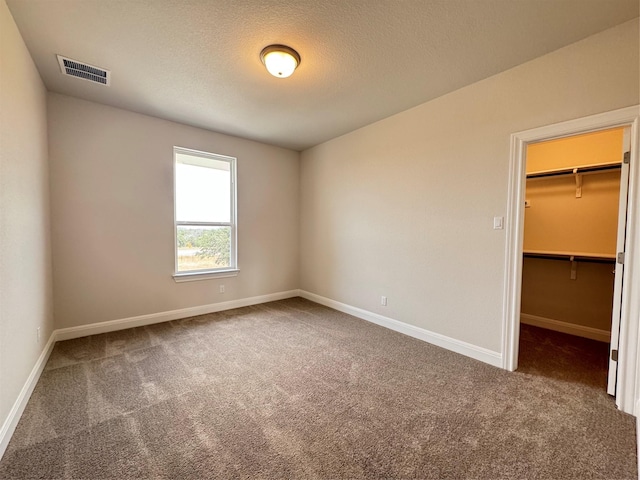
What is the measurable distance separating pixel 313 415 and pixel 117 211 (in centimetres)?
328

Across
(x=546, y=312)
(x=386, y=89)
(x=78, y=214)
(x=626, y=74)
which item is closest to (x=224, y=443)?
(x=78, y=214)

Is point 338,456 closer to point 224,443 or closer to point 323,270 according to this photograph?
point 224,443

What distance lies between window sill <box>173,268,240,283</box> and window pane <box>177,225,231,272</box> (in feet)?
0.33

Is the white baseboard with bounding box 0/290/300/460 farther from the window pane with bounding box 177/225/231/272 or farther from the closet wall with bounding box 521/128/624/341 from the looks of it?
the closet wall with bounding box 521/128/624/341

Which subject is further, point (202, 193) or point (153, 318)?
point (202, 193)

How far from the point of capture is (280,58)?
7.11 feet

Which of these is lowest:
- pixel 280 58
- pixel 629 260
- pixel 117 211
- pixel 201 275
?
pixel 201 275

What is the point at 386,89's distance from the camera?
9.22 ft

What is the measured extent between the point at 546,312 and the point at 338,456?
358cm

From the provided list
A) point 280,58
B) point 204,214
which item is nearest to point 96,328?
point 204,214

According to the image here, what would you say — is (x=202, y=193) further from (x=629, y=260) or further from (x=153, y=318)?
(x=629, y=260)

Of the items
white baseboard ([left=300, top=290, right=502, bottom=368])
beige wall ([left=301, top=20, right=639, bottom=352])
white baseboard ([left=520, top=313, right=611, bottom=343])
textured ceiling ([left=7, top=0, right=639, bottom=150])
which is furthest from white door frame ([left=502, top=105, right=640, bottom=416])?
white baseboard ([left=520, top=313, right=611, bottom=343])

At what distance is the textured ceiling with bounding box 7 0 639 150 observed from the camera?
5.90 feet

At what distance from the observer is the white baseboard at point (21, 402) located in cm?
157
